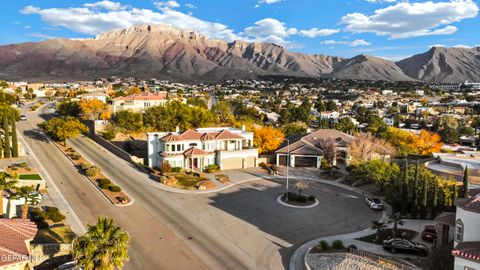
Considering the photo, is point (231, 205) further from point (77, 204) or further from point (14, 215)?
point (14, 215)

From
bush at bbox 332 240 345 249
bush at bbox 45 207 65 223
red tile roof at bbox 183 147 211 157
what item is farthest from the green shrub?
bush at bbox 332 240 345 249

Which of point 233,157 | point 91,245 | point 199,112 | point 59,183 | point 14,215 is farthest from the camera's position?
point 199,112

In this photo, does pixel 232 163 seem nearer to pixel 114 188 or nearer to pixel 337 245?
pixel 114 188

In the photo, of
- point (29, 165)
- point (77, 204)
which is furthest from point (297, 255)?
point (29, 165)

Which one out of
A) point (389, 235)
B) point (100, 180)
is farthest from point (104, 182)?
point (389, 235)

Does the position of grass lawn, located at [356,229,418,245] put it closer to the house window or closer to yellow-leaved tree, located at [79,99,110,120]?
the house window

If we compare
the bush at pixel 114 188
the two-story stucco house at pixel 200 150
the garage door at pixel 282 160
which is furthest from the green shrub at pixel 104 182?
the garage door at pixel 282 160
